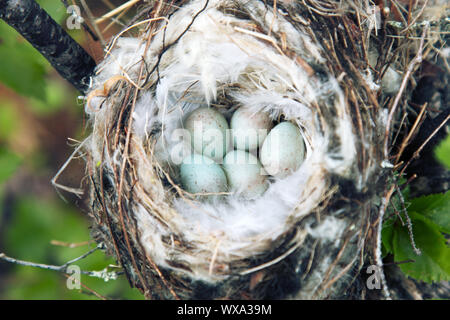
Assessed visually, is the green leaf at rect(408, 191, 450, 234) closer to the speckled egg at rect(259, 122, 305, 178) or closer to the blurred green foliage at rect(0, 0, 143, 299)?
the speckled egg at rect(259, 122, 305, 178)

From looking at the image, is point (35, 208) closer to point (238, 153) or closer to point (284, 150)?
point (238, 153)

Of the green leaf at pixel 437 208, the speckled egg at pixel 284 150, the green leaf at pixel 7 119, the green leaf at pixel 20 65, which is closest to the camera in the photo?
the green leaf at pixel 20 65

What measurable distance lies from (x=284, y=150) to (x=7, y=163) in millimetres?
902

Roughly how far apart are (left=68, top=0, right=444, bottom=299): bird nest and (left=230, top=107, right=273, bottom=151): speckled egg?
3.6 inches

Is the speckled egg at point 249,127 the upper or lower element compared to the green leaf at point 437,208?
upper

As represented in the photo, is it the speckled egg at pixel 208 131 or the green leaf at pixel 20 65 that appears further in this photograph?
the speckled egg at pixel 208 131

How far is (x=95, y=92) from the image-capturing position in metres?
1.26

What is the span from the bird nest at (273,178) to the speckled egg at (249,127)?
9cm

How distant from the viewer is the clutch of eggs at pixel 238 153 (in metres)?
1.38

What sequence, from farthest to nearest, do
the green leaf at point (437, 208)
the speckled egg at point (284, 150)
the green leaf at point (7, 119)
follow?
the green leaf at point (7, 119)
the speckled egg at point (284, 150)
the green leaf at point (437, 208)

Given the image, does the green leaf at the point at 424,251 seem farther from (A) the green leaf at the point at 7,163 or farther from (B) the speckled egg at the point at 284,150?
(A) the green leaf at the point at 7,163

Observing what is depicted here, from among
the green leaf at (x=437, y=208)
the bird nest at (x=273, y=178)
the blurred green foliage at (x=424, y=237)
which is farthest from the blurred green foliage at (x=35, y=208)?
the green leaf at (x=437, y=208)

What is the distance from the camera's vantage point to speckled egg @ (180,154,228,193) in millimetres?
1391

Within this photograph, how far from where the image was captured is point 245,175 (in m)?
1.42
